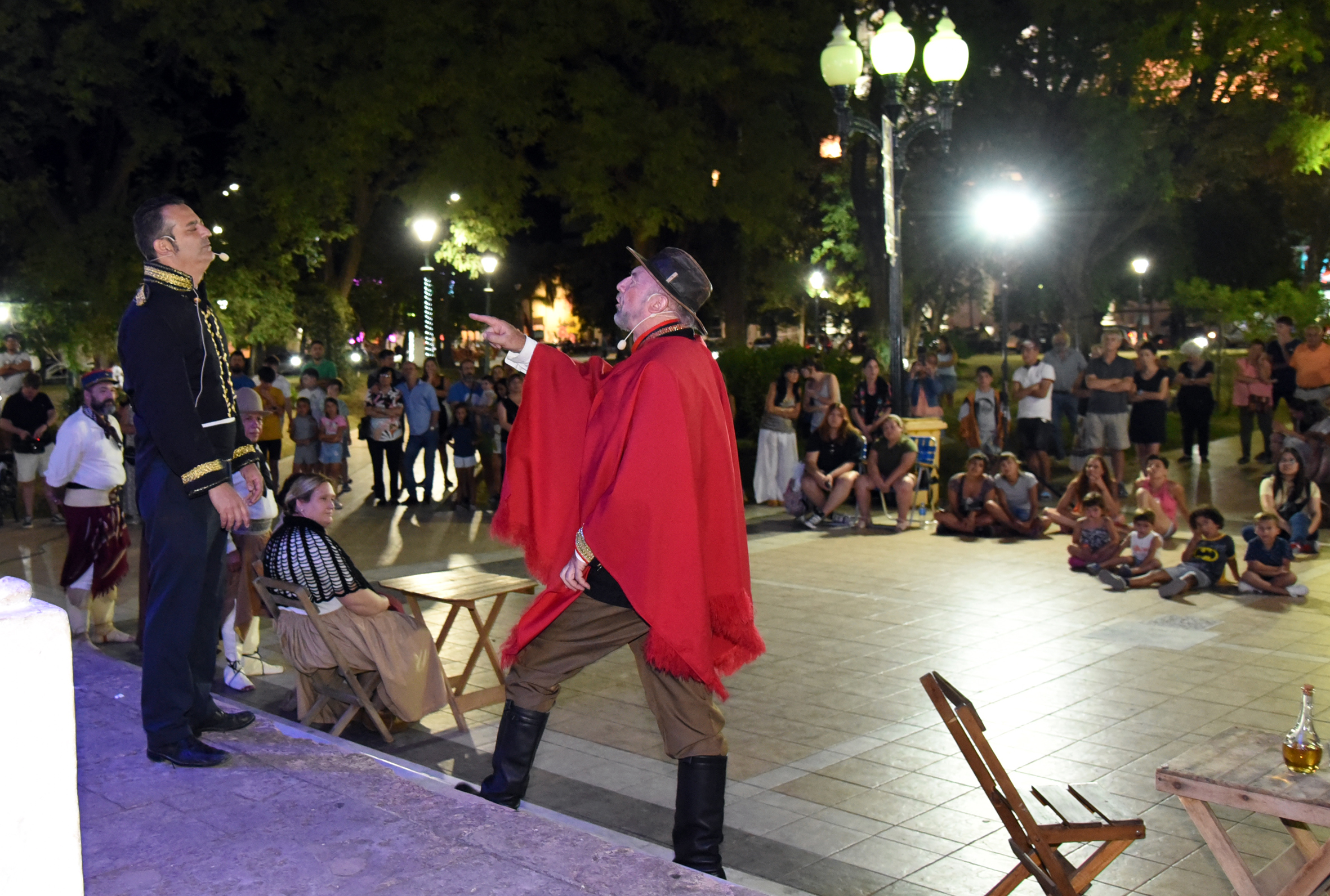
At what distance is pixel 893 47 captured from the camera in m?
13.2

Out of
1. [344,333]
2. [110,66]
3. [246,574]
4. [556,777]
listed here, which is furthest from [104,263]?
[556,777]

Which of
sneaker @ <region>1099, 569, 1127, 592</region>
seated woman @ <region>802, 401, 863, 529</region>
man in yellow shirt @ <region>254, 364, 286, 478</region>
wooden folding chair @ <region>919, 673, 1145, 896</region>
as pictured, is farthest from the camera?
man in yellow shirt @ <region>254, 364, 286, 478</region>

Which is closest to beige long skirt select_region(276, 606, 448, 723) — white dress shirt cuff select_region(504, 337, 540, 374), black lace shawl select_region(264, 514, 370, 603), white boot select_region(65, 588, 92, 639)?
black lace shawl select_region(264, 514, 370, 603)

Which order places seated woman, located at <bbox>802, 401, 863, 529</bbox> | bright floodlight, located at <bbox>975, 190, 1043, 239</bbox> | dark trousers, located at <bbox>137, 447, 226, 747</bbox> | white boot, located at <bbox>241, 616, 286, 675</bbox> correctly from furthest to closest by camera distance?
bright floodlight, located at <bbox>975, 190, 1043, 239</bbox>
seated woman, located at <bbox>802, 401, 863, 529</bbox>
white boot, located at <bbox>241, 616, 286, 675</bbox>
dark trousers, located at <bbox>137, 447, 226, 747</bbox>

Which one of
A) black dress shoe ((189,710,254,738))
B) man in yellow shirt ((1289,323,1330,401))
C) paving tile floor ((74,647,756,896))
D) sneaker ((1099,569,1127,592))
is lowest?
sneaker ((1099,569,1127,592))

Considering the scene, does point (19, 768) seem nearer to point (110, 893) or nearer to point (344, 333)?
point (110, 893)

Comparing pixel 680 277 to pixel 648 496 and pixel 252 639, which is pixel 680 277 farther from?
pixel 252 639

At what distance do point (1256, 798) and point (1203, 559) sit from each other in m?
6.35

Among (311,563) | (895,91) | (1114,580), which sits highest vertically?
(895,91)

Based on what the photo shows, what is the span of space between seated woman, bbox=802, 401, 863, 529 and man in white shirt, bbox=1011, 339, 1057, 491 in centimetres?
238

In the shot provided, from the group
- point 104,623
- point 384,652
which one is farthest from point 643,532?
point 104,623

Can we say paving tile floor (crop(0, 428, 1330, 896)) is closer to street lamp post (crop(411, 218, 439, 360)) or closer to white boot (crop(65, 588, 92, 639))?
white boot (crop(65, 588, 92, 639))

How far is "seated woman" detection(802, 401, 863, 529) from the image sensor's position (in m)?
13.4

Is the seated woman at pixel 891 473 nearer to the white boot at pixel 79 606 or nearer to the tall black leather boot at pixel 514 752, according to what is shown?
the white boot at pixel 79 606
